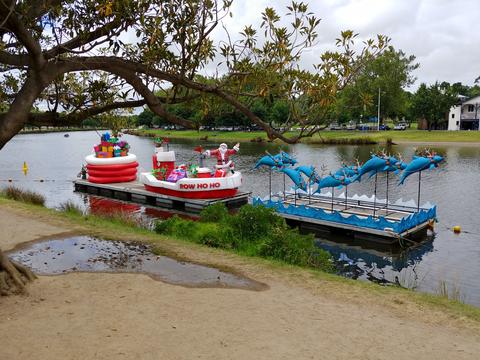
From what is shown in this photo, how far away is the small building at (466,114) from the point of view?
201 feet

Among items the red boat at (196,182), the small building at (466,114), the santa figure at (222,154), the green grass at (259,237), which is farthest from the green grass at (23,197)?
the small building at (466,114)

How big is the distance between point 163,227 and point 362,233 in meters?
6.72

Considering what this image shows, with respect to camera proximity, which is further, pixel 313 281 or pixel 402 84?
pixel 402 84

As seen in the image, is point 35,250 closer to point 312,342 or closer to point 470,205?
point 312,342

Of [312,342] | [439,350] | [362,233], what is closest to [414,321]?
[439,350]

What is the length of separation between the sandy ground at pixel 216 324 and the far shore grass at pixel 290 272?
3.6 inches

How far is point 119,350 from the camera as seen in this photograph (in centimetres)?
507

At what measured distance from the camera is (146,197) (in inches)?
879

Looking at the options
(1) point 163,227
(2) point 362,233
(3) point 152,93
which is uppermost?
(3) point 152,93

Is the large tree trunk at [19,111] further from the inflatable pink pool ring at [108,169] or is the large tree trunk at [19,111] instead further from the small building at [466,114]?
the small building at [466,114]

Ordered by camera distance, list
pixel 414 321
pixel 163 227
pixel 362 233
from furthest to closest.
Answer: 1. pixel 362 233
2. pixel 163 227
3. pixel 414 321

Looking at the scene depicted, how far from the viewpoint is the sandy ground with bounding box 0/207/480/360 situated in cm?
511

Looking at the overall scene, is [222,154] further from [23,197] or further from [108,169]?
[23,197]

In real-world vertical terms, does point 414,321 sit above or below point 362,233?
above
